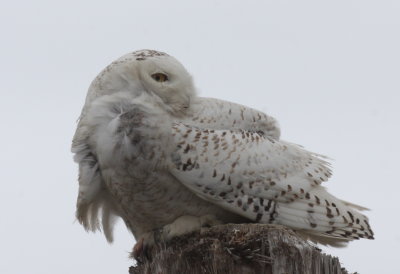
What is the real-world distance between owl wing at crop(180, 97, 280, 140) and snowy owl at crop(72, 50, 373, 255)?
11 mm

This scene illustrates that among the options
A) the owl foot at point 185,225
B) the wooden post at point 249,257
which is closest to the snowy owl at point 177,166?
the owl foot at point 185,225

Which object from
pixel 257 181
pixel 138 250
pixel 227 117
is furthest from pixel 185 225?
pixel 227 117

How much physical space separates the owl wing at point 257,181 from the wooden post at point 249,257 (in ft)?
3.88

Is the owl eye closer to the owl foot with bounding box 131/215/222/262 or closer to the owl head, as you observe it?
the owl head

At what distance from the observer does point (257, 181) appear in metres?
6.24

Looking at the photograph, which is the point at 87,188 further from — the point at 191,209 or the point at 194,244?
the point at 194,244

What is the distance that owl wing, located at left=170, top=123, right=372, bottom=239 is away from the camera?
605cm

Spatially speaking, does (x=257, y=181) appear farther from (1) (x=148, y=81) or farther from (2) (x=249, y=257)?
(2) (x=249, y=257)

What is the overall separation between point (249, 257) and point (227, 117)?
6.91 ft

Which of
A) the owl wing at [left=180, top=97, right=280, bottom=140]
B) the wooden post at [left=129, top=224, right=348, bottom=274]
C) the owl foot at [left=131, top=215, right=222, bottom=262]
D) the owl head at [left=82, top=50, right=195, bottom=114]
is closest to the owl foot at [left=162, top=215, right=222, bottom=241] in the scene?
the owl foot at [left=131, top=215, right=222, bottom=262]

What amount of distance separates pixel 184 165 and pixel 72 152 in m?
0.97

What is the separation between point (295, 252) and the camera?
15.0 ft

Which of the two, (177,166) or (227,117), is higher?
(227,117)

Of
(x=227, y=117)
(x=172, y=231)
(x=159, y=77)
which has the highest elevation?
(x=159, y=77)
